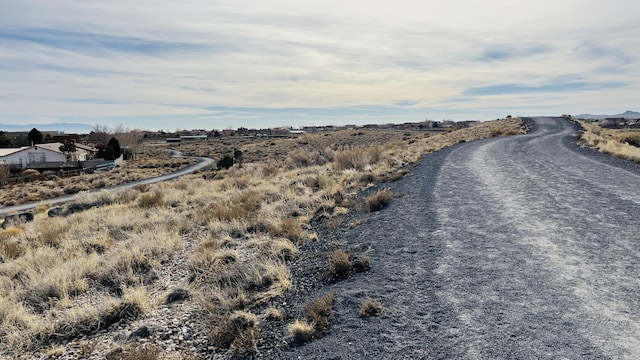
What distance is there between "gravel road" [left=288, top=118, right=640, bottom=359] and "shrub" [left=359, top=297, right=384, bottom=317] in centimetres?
12

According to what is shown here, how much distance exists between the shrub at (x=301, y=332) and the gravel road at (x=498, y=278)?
176 millimetres

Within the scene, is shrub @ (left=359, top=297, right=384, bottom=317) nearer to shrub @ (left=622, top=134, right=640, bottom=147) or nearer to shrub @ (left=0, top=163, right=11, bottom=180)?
shrub @ (left=622, top=134, right=640, bottom=147)

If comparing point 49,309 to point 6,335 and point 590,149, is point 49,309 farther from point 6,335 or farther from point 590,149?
point 590,149

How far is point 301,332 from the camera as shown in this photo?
5277 mm

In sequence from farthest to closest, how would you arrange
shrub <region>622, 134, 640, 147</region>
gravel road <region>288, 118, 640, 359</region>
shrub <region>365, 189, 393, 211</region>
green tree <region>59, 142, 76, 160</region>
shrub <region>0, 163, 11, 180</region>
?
green tree <region>59, 142, 76, 160</region>
shrub <region>0, 163, 11, 180</region>
shrub <region>622, 134, 640, 147</region>
shrub <region>365, 189, 393, 211</region>
gravel road <region>288, 118, 640, 359</region>

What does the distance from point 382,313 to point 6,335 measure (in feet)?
20.6

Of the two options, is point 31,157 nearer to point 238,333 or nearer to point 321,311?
point 238,333

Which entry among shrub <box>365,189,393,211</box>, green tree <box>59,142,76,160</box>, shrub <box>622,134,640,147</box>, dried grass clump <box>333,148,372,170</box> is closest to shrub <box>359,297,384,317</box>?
shrub <box>365,189,393,211</box>

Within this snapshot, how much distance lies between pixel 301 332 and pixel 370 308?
1.04m

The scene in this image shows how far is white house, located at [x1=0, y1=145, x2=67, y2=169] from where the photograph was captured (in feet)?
226

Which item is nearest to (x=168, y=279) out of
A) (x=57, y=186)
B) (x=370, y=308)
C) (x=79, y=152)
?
(x=370, y=308)

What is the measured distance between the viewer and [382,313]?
5.46 metres

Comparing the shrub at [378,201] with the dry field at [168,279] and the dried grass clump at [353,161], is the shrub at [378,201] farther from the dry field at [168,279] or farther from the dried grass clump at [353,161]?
the dried grass clump at [353,161]

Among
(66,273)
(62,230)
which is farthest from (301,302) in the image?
(62,230)
